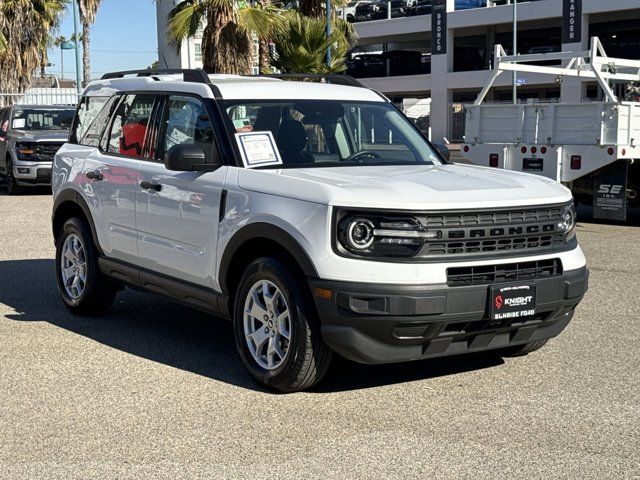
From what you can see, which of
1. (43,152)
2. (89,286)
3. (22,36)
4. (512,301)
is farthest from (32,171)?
(22,36)

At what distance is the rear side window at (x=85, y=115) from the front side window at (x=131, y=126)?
1.35 feet

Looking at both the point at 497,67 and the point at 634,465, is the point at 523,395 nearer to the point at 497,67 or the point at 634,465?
the point at 634,465

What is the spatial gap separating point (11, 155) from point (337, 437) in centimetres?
1747

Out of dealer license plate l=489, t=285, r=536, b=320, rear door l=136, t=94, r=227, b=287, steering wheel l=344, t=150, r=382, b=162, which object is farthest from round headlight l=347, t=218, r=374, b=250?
steering wheel l=344, t=150, r=382, b=162

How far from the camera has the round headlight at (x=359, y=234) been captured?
543 cm

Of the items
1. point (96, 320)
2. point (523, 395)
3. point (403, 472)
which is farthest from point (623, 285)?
point (403, 472)

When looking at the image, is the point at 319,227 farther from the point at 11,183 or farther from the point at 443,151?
the point at 11,183

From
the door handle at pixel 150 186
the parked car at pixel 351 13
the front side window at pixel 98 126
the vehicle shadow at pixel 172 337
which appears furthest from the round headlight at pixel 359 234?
the parked car at pixel 351 13

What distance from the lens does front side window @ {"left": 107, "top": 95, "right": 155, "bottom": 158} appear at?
735 centimetres

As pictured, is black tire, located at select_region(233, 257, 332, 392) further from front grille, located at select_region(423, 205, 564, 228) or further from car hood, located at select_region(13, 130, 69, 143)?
car hood, located at select_region(13, 130, 69, 143)

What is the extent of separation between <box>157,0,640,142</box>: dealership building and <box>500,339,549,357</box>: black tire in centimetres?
4399

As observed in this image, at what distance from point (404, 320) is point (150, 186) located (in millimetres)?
2353

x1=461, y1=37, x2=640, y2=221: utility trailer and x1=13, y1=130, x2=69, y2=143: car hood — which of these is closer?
x1=461, y1=37, x2=640, y2=221: utility trailer

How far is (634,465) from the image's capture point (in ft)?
15.3
